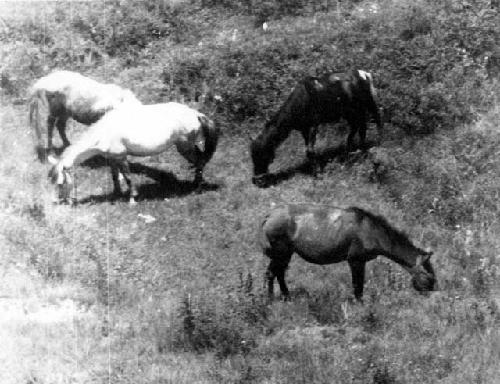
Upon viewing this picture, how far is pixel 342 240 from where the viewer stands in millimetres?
10391

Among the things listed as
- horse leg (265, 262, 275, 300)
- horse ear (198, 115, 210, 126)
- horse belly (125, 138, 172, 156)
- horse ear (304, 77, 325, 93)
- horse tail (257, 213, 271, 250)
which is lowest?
horse leg (265, 262, 275, 300)

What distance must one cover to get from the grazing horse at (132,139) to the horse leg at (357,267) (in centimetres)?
483

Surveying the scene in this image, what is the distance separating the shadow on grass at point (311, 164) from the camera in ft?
47.5

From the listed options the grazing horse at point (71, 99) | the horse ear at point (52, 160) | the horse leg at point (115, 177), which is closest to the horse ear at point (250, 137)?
the grazing horse at point (71, 99)

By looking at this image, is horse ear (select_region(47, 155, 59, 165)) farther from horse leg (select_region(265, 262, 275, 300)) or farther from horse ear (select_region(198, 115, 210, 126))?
horse leg (select_region(265, 262, 275, 300))

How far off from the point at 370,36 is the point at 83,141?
696cm

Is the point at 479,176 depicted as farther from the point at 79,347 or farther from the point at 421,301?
the point at 79,347

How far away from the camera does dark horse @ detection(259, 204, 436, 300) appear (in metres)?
10.3

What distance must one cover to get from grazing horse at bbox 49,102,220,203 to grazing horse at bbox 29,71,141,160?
1339 mm

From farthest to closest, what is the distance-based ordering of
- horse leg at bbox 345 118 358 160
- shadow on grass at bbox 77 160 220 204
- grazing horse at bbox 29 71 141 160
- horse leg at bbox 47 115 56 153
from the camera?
1. horse leg at bbox 47 115 56 153
2. grazing horse at bbox 29 71 141 160
3. horse leg at bbox 345 118 358 160
4. shadow on grass at bbox 77 160 220 204

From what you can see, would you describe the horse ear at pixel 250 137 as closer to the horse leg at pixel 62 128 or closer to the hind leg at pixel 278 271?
the horse leg at pixel 62 128

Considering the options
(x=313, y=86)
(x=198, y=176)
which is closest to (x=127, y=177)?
(x=198, y=176)

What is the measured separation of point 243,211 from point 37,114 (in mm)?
5343

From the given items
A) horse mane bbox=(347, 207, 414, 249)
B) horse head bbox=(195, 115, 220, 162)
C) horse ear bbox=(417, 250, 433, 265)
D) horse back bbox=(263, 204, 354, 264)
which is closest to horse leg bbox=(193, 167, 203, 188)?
horse head bbox=(195, 115, 220, 162)
